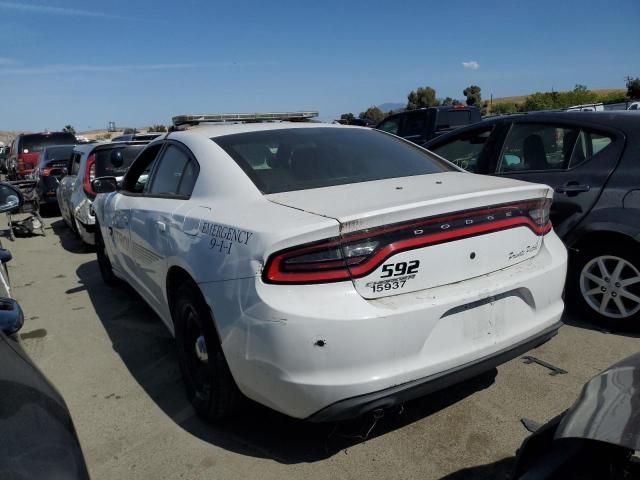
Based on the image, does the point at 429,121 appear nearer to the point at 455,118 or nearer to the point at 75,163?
the point at 455,118

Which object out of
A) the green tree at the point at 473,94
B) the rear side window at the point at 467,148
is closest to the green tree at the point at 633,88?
the green tree at the point at 473,94

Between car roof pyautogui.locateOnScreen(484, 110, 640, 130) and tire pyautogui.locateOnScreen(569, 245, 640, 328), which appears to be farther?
car roof pyautogui.locateOnScreen(484, 110, 640, 130)

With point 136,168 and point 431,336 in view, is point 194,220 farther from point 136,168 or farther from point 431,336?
point 136,168

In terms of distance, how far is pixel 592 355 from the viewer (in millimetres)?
3492

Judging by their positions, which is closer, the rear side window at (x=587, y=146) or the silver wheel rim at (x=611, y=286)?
the silver wheel rim at (x=611, y=286)

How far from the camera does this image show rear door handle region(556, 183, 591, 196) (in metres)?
3.95

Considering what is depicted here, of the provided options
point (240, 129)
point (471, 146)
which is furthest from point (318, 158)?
point (471, 146)

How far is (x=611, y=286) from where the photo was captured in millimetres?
3830

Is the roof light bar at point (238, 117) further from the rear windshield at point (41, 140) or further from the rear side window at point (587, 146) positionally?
the rear windshield at point (41, 140)

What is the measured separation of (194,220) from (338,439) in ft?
4.44

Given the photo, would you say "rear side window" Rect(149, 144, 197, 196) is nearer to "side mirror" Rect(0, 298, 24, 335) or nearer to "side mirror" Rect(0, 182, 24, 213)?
"side mirror" Rect(0, 182, 24, 213)

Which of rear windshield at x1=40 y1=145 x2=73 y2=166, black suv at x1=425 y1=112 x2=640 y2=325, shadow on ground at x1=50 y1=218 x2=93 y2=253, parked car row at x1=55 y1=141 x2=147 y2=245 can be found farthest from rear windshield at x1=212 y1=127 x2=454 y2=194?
rear windshield at x1=40 y1=145 x2=73 y2=166

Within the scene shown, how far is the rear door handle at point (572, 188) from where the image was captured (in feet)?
13.0

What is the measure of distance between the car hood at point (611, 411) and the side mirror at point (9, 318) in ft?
5.59
